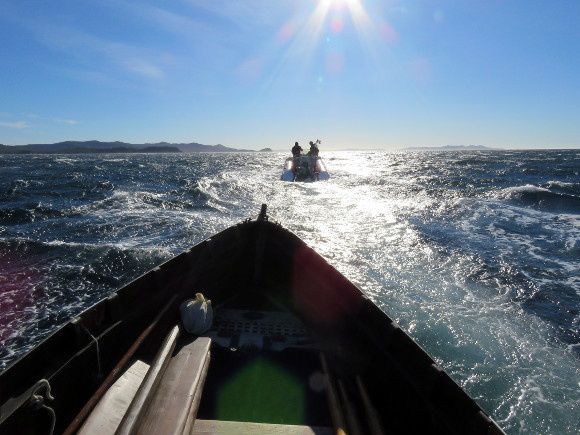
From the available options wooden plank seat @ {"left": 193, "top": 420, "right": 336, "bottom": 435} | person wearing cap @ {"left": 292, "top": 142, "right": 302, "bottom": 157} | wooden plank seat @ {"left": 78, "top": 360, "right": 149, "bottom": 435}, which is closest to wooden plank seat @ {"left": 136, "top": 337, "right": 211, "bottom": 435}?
wooden plank seat @ {"left": 193, "top": 420, "right": 336, "bottom": 435}

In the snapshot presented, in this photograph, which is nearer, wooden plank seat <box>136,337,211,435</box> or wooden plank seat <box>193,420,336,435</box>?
wooden plank seat <box>136,337,211,435</box>

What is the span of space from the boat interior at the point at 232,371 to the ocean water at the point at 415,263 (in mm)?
3778

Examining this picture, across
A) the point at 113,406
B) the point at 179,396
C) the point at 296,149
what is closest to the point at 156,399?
the point at 179,396

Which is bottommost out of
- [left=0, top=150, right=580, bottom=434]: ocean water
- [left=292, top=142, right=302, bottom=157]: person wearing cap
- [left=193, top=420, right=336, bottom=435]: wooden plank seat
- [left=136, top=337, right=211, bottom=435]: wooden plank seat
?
[left=0, top=150, right=580, bottom=434]: ocean water

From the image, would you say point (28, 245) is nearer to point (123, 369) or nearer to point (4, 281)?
point (4, 281)

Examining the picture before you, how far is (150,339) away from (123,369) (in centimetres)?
85

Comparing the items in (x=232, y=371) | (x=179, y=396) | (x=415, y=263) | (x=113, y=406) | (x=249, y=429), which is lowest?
(x=415, y=263)

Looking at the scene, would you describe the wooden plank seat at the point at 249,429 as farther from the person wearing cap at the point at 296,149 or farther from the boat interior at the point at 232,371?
the person wearing cap at the point at 296,149

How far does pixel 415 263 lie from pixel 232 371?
11.1 m

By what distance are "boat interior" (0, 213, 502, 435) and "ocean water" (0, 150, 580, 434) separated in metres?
3.78

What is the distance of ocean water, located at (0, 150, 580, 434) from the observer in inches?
336

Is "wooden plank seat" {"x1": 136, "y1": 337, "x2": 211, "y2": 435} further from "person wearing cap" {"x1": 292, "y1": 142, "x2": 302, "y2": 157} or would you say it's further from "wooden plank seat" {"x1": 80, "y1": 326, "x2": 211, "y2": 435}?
"person wearing cap" {"x1": 292, "y1": 142, "x2": 302, "y2": 157}

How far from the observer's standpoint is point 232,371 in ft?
18.7

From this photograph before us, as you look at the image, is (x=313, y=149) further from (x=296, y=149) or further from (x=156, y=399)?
(x=156, y=399)
